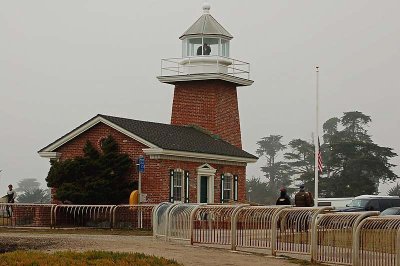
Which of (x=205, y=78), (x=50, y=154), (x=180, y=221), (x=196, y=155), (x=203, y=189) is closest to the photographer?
(x=180, y=221)

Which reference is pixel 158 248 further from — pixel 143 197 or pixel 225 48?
pixel 225 48

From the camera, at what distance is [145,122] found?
43562 millimetres

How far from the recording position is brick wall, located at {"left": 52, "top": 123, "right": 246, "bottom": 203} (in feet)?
125

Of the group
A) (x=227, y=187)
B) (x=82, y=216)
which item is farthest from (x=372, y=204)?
(x=82, y=216)

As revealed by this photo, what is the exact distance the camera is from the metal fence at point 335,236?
1958cm

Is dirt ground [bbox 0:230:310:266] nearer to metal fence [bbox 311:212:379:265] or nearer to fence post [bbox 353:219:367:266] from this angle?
metal fence [bbox 311:212:379:265]

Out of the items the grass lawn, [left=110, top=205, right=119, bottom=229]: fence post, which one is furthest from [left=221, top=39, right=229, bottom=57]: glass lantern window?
the grass lawn

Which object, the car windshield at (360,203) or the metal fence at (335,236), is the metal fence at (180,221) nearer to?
the metal fence at (335,236)

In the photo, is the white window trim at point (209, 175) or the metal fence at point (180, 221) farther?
the white window trim at point (209, 175)

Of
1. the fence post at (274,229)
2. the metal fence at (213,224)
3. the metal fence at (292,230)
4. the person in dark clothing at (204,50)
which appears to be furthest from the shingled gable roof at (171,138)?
the fence post at (274,229)

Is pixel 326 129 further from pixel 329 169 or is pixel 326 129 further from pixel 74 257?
pixel 74 257

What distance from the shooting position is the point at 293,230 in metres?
22.0

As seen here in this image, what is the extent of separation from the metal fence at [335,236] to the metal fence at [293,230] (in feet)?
1.94

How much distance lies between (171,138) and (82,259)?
923 inches
